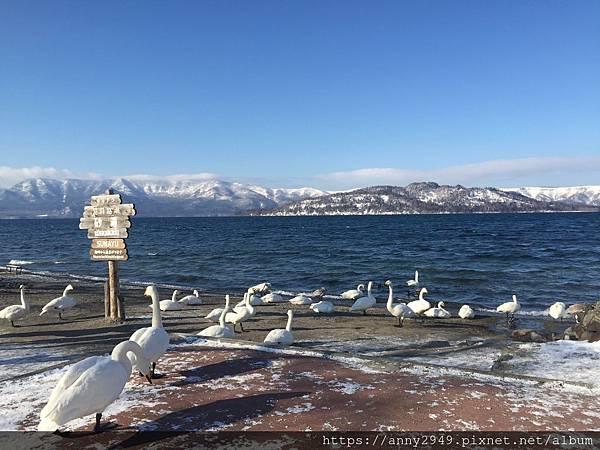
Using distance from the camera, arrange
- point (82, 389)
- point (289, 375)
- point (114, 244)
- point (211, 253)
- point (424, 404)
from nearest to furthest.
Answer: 1. point (82, 389)
2. point (424, 404)
3. point (289, 375)
4. point (114, 244)
5. point (211, 253)

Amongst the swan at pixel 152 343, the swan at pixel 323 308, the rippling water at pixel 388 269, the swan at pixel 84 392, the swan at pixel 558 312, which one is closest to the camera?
the swan at pixel 84 392

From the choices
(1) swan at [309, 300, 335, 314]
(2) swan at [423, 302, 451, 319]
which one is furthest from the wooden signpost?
(2) swan at [423, 302, 451, 319]

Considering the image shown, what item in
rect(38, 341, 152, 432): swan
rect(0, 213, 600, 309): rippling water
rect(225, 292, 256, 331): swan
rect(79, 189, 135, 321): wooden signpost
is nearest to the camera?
rect(38, 341, 152, 432): swan

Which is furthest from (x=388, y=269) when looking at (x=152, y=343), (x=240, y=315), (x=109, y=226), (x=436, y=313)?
(x=152, y=343)

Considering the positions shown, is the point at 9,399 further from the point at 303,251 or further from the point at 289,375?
the point at 303,251

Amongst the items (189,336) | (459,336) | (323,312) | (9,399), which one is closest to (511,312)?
(459,336)

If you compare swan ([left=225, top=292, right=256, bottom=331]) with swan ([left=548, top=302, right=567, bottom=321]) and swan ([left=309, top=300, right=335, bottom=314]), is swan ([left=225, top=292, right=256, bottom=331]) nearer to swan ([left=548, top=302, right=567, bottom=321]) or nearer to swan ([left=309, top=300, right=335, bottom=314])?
swan ([left=309, top=300, right=335, bottom=314])

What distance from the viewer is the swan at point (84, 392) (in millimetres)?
5242

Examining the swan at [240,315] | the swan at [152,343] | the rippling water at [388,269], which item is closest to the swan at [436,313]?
the rippling water at [388,269]

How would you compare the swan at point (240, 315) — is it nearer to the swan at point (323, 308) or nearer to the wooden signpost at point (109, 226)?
the wooden signpost at point (109, 226)

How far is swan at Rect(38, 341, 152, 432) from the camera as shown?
17.2ft

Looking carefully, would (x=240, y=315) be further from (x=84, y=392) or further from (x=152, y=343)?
(x=84, y=392)

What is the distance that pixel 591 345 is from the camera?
1202 centimetres

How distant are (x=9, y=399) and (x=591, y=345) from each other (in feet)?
41.7
